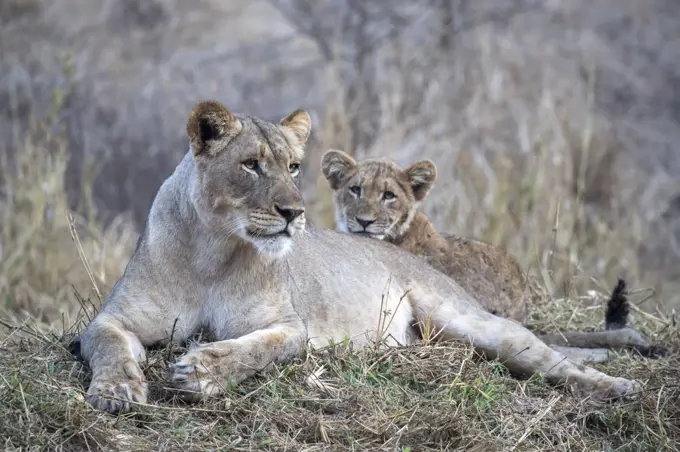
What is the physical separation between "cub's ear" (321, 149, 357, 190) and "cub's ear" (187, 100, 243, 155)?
239cm

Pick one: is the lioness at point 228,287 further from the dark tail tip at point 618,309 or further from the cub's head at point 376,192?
the cub's head at point 376,192

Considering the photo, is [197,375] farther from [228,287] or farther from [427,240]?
[427,240]

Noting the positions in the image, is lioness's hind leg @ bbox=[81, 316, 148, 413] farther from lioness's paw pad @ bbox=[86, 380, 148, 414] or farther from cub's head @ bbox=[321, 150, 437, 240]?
cub's head @ bbox=[321, 150, 437, 240]

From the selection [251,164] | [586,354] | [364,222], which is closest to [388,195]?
[364,222]

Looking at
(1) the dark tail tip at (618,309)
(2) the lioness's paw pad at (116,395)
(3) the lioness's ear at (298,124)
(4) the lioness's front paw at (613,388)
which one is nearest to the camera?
(2) the lioness's paw pad at (116,395)

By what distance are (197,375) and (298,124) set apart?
151cm

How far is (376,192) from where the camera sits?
7344mm

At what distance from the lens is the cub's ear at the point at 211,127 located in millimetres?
5141

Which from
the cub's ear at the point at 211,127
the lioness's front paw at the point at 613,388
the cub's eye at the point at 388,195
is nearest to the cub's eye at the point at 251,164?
the cub's ear at the point at 211,127

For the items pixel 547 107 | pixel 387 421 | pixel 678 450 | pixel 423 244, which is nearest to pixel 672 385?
pixel 678 450

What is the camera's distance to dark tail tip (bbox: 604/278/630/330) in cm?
649

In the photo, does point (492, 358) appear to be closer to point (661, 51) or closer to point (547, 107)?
point (547, 107)

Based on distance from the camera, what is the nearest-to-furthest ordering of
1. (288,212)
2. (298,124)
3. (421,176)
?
1. (288,212)
2. (298,124)
3. (421,176)

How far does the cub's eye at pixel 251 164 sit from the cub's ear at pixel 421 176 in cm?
253
